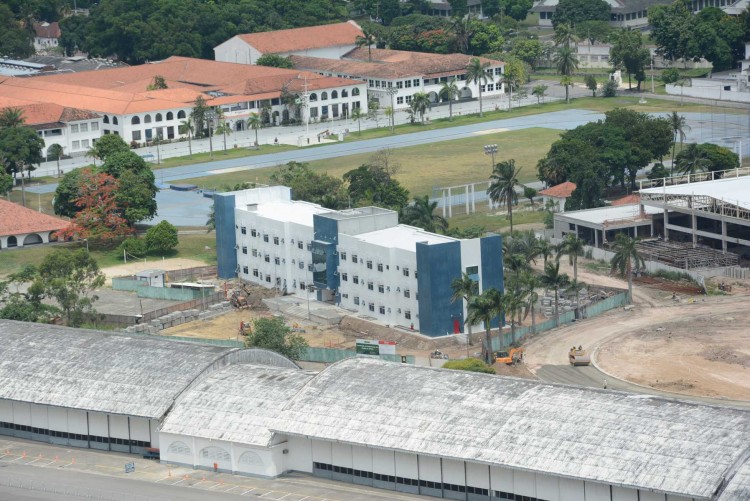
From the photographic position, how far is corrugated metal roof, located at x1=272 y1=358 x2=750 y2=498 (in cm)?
7294

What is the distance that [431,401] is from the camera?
3196 inches

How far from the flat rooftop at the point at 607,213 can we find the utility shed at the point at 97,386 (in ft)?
155

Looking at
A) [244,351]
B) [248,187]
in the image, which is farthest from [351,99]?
[244,351]

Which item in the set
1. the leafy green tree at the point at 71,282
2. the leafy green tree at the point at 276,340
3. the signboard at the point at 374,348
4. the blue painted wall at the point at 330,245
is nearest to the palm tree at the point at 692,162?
the blue painted wall at the point at 330,245

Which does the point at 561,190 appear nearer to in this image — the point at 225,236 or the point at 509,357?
the point at 225,236

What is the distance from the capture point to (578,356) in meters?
101

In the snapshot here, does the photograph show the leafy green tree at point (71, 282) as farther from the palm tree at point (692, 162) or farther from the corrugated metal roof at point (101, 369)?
the palm tree at point (692, 162)

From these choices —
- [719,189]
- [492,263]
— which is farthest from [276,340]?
[719,189]

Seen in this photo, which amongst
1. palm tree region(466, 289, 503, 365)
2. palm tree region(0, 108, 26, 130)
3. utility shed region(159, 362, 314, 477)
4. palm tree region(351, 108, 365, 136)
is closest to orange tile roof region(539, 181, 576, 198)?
palm tree region(466, 289, 503, 365)

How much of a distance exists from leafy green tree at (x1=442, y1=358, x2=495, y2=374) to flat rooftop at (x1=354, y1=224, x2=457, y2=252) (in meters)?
12.8

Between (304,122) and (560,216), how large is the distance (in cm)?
6630

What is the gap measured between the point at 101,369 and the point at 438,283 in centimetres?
2540

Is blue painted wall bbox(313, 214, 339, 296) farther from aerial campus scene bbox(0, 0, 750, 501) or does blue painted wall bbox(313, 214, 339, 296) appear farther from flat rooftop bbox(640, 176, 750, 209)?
flat rooftop bbox(640, 176, 750, 209)

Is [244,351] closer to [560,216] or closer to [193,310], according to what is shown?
[193,310]
